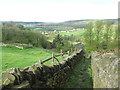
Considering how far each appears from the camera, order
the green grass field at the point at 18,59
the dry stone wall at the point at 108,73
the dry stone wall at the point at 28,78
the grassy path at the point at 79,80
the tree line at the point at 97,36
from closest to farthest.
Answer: the dry stone wall at the point at 108,73 < the dry stone wall at the point at 28,78 < the grassy path at the point at 79,80 < the green grass field at the point at 18,59 < the tree line at the point at 97,36

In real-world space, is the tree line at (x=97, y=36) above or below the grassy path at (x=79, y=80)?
above

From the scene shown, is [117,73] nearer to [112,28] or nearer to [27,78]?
[27,78]

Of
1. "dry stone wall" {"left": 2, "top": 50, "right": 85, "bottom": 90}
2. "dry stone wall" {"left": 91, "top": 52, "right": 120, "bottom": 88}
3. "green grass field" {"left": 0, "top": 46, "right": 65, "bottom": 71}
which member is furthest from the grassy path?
"dry stone wall" {"left": 91, "top": 52, "right": 120, "bottom": 88}

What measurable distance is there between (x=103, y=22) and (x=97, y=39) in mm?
4986

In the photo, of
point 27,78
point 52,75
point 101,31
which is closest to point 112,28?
point 101,31

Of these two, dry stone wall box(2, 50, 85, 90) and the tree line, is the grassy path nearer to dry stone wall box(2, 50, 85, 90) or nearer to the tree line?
dry stone wall box(2, 50, 85, 90)

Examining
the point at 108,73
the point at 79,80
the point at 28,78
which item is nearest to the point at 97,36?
the point at 79,80

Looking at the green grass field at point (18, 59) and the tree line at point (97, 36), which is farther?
the tree line at point (97, 36)

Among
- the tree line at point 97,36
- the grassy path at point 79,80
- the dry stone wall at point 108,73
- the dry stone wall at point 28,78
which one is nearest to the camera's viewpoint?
the dry stone wall at point 108,73

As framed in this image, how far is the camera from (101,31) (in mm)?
37375

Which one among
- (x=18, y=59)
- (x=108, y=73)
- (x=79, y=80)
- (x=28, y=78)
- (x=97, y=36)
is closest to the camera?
(x=108, y=73)

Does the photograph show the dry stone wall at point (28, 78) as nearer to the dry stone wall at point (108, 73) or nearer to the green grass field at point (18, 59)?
the dry stone wall at point (108, 73)

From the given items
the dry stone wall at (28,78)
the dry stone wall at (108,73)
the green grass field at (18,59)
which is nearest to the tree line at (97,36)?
the green grass field at (18,59)

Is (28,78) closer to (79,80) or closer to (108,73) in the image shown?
(108,73)
